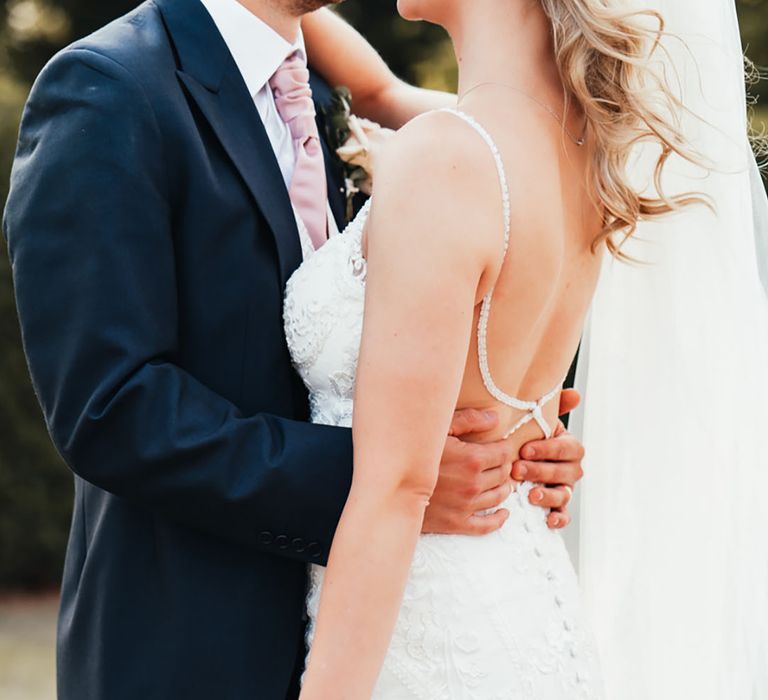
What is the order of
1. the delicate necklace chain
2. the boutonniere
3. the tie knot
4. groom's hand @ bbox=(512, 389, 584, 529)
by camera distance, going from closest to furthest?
the delicate necklace chain → groom's hand @ bbox=(512, 389, 584, 529) → the tie knot → the boutonniere

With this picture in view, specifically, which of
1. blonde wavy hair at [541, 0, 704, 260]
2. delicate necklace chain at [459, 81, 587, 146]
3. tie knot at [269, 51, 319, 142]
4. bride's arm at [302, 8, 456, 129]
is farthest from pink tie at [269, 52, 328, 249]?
blonde wavy hair at [541, 0, 704, 260]

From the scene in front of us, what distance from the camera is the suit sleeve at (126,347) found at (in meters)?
2.24

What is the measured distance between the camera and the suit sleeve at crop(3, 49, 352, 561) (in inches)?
88.4

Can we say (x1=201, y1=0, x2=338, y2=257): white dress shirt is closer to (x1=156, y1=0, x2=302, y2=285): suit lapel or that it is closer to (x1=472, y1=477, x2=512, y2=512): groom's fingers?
(x1=156, y1=0, x2=302, y2=285): suit lapel

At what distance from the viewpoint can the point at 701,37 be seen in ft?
8.29

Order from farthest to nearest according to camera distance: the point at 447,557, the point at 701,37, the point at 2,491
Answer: the point at 2,491, the point at 701,37, the point at 447,557

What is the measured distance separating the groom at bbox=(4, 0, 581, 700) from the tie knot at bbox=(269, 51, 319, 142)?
22 cm

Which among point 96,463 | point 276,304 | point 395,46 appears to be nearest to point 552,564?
point 276,304

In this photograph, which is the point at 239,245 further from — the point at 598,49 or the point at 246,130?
the point at 598,49

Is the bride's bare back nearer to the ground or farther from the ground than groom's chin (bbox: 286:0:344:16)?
nearer to the ground

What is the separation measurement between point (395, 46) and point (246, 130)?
8463mm

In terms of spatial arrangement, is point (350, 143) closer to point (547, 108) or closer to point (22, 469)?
point (547, 108)

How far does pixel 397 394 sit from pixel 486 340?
274 millimetres

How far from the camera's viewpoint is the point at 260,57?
2.72 meters
